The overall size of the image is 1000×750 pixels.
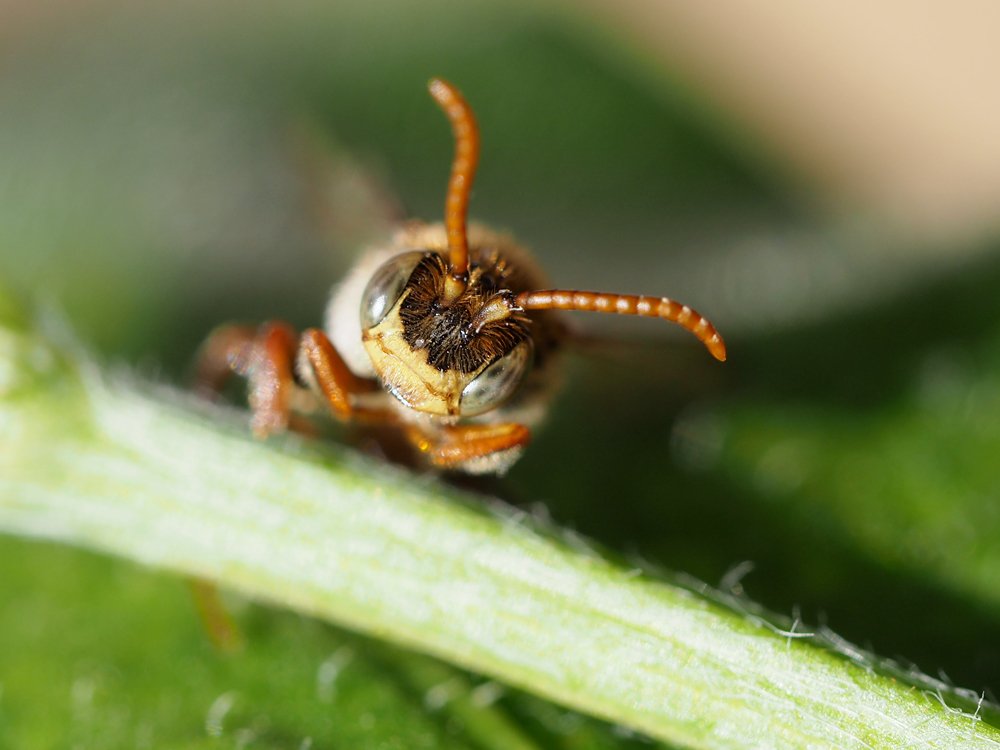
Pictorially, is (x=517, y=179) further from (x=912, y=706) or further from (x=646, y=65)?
(x=912, y=706)

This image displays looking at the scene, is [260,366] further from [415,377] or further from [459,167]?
[459,167]

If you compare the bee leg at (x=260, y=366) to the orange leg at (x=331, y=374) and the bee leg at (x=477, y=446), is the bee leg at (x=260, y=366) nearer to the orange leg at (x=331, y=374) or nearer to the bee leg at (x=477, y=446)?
the orange leg at (x=331, y=374)

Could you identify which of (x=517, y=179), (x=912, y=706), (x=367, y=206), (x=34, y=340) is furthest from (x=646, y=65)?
(x=912, y=706)

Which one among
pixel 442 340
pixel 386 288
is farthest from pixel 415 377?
pixel 386 288

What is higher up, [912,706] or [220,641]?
[912,706]

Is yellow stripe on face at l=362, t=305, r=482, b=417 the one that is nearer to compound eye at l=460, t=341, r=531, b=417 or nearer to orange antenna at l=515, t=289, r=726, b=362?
compound eye at l=460, t=341, r=531, b=417

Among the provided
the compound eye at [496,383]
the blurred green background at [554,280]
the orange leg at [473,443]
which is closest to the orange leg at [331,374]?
the orange leg at [473,443]

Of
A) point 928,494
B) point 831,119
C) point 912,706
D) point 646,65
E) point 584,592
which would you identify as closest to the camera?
point 912,706
